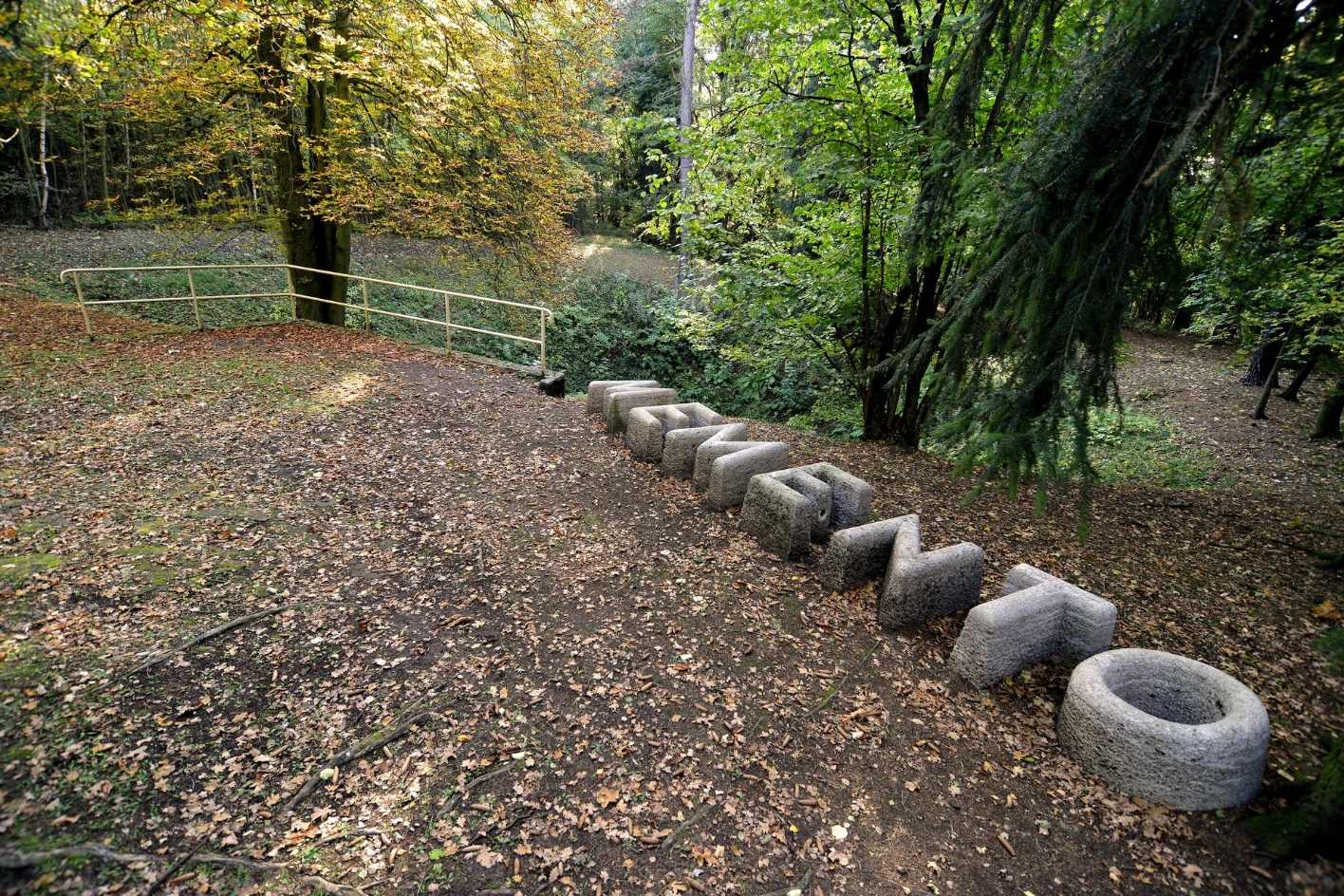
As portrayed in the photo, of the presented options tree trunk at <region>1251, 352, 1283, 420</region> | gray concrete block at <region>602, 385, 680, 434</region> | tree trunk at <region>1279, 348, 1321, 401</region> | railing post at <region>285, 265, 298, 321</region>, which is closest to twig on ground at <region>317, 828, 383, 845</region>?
gray concrete block at <region>602, 385, 680, 434</region>

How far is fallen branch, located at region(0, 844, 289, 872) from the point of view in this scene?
2.26 metres

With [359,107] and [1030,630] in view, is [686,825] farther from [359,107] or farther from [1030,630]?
[359,107]

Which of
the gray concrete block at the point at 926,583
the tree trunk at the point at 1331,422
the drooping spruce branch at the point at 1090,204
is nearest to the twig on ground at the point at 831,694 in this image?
the gray concrete block at the point at 926,583

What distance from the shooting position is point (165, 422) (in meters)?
6.00

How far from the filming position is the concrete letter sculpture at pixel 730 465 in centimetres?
519

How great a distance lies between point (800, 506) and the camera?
14.8ft

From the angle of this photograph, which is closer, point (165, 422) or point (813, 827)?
point (813, 827)

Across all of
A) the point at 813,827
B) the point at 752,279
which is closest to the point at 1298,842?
the point at 813,827

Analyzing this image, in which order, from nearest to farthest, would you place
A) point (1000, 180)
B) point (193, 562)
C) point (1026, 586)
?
point (1000, 180) < point (1026, 586) < point (193, 562)

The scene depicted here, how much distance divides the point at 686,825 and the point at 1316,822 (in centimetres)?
265

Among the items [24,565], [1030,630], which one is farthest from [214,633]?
[1030,630]

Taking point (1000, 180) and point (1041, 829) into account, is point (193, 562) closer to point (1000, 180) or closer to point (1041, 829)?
point (1041, 829)

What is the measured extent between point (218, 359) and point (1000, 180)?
30.8 ft

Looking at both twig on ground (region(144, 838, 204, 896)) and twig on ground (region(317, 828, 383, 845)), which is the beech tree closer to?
twig on ground (region(144, 838, 204, 896))
